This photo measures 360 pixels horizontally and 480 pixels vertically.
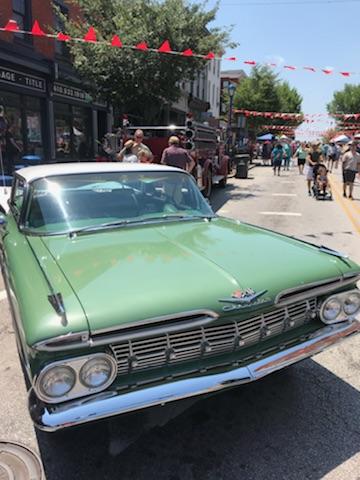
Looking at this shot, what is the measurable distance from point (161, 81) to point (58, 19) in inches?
205

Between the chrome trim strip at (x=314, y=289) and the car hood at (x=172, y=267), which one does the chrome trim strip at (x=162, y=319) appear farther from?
the chrome trim strip at (x=314, y=289)

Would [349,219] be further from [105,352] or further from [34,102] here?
[34,102]

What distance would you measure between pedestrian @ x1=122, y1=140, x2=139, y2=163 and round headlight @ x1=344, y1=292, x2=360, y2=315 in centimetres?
614

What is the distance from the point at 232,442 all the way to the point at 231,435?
64 millimetres

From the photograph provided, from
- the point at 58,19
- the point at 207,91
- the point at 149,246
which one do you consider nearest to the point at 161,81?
the point at 58,19

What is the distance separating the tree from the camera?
12.4m

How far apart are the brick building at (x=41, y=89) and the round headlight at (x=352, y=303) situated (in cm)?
1253

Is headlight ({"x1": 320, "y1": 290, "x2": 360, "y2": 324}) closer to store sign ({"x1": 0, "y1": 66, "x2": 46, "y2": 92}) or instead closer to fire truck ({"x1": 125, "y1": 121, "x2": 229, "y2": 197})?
fire truck ({"x1": 125, "y1": 121, "x2": 229, "y2": 197})

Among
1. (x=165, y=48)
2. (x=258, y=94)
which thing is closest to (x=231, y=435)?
(x=165, y=48)

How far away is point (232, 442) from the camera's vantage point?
2641 millimetres

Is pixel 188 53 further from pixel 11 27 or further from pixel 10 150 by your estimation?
pixel 10 150

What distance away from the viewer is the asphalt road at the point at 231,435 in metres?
2.42

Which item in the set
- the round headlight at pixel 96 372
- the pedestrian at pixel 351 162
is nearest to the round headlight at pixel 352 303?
the round headlight at pixel 96 372

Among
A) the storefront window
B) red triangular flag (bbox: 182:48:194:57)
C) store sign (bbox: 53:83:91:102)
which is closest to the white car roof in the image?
red triangular flag (bbox: 182:48:194:57)
